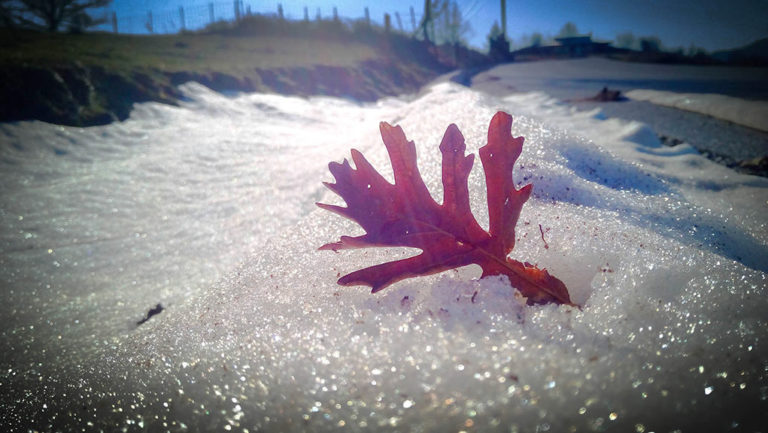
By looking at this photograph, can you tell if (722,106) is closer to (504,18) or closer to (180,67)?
(504,18)

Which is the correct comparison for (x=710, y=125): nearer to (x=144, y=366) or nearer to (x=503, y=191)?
(x=503, y=191)

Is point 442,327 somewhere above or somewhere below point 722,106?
below

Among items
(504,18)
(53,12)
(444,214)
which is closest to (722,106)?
(504,18)

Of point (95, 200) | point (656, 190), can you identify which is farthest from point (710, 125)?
point (95, 200)

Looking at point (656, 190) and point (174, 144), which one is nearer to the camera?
point (656, 190)

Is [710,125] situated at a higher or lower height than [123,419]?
higher

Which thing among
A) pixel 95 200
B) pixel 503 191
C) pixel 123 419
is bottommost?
pixel 123 419
